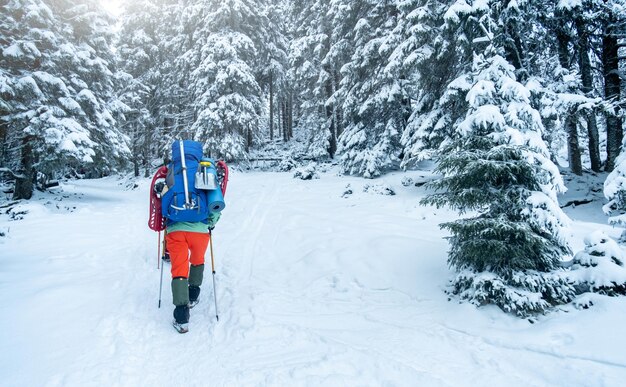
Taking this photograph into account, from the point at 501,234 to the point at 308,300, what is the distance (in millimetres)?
2791

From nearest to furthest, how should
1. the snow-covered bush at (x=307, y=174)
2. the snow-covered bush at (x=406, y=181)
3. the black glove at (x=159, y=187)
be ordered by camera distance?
the black glove at (x=159, y=187) → the snow-covered bush at (x=406, y=181) → the snow-covered bush at (x=307, y=174)

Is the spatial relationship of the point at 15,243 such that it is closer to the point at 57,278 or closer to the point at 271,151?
the point at 57,278

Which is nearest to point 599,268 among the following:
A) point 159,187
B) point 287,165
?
point 159,187

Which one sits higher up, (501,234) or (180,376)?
(501,234)

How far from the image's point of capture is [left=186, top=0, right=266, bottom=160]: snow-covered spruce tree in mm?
19906

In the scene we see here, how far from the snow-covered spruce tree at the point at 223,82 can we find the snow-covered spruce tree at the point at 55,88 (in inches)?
238

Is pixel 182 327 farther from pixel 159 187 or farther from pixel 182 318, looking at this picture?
pixel 159 187

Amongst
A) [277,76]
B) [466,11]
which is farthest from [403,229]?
[277,76]

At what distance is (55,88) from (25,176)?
338cm

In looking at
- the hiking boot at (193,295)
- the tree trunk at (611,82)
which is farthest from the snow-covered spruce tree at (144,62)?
the tree trunk at (611,82)

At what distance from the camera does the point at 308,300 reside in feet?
16.8

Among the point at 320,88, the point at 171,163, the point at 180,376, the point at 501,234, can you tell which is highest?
the point at 320,88

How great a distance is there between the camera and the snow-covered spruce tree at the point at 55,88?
11008mm

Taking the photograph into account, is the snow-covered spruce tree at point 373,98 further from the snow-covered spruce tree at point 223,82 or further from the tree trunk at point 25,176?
the tree trunk at point 25,176
